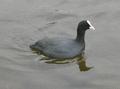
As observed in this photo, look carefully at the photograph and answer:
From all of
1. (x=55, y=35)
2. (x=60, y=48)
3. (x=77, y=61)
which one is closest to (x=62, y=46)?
(x=60, y=48)

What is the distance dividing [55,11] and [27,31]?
1776 mm

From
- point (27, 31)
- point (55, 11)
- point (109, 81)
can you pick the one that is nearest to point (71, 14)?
point (55, 11)

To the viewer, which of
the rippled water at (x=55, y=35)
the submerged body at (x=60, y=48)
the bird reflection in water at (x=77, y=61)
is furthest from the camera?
the submerged body at (x=60, y=48)

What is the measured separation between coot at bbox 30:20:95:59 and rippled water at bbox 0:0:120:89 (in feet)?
0.94

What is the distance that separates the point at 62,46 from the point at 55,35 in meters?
1.25

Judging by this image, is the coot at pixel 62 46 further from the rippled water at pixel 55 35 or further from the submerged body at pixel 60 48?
the rippled water at pixel 55 35

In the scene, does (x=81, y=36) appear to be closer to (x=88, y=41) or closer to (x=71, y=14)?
(x=88, y=41)

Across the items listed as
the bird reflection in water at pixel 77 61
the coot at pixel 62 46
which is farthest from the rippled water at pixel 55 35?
the coot at pixel 62 46

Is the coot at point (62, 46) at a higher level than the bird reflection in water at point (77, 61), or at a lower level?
higher

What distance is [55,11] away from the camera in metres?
14.5

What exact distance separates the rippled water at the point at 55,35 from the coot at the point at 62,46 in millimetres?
288

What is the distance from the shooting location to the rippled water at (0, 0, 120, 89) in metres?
10.3

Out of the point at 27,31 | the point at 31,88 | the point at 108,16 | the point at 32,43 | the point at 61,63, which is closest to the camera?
the point at 31,88

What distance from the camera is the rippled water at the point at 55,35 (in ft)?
33.7
